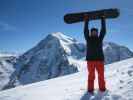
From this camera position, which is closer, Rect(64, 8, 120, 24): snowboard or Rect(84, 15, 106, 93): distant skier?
Rect(84, 15, 106, 93): distant skier

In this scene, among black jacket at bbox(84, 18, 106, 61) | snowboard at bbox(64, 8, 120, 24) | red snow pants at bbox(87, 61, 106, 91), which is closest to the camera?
red snow pants at bbox(87, 61, 106, 91)

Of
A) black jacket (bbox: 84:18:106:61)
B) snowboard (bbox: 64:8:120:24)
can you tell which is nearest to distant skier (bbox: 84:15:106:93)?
black jacket (bbox: 84:18:106:61)

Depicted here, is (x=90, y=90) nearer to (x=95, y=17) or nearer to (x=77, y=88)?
(x=77, y=88)

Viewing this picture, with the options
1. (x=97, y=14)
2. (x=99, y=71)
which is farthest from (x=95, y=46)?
(x=97, y=14)

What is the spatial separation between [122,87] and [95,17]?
368cm

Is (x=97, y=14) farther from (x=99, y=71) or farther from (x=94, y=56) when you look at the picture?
(x=99, y=71)

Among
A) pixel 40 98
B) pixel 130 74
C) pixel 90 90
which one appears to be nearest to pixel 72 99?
pixel 90 90

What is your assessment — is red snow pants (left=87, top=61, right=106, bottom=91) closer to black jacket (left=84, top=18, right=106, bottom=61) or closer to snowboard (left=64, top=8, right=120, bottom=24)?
black jacket (left=84, top=18, right=106, bottom=61)

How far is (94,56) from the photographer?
12.3 m

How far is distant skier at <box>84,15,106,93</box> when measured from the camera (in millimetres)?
12227

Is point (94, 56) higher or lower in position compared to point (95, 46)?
lower

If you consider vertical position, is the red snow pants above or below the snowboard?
below

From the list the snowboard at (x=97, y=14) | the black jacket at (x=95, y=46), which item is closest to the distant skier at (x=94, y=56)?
the black jacket at (x=95, y=46)

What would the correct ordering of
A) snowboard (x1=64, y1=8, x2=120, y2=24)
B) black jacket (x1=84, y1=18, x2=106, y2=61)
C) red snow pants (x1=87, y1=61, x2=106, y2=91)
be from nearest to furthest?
red snow pants (x1=87, y1=61, x2=106, y2=91) → black jacket (x1=84, y1=18, x2=106, y2=61) → snowboard (x1=64, y1=8, x2=120, y2=24)
